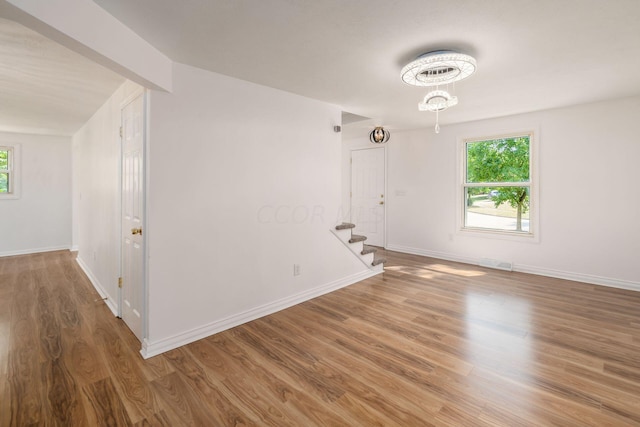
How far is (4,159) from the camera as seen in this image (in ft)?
17.7

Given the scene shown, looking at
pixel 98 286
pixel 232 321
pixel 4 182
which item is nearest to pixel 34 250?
pixel 4 182

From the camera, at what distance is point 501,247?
4625 millimetres

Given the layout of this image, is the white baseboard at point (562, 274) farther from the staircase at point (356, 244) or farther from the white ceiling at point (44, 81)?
the white ceiling at point (44, 81)

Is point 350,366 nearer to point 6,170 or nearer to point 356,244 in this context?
point 356,244

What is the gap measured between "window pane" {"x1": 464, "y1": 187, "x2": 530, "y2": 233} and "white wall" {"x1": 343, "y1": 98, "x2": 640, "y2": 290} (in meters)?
0.22

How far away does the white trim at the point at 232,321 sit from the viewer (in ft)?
7.51

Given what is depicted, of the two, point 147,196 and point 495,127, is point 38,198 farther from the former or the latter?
point 495,127

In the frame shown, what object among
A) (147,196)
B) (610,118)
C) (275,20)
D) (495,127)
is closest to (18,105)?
(147,196)

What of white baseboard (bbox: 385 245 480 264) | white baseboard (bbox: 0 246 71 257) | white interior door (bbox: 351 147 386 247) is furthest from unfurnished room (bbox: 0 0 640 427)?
white interior door (bbox: 351 147 386 247)

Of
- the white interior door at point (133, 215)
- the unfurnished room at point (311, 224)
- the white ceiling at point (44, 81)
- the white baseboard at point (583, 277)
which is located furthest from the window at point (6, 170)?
the white baseboard at point (583, 277)

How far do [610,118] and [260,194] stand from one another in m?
4.38

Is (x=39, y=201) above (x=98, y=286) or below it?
above

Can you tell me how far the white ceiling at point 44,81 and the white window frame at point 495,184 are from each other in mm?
4850

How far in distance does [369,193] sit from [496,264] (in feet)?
8.93
